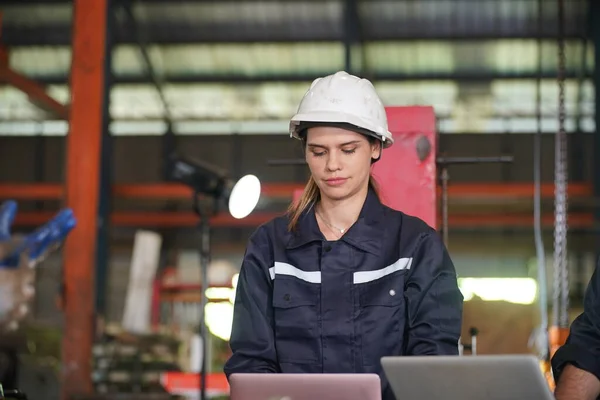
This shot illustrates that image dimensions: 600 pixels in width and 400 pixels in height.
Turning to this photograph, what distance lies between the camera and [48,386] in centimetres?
475

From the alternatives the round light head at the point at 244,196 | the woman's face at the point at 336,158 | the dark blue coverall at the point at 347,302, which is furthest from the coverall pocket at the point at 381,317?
the round light head at the point at 244,196

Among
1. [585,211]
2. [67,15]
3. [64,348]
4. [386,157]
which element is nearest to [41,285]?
[67,15]

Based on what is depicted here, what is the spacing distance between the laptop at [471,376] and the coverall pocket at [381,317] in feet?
2.16

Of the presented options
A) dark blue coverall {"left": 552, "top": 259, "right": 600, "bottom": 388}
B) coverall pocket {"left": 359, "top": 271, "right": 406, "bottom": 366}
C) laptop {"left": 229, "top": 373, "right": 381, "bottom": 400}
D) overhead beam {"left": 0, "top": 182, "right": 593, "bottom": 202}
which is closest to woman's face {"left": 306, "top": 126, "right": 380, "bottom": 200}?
coverall pocket {"left": 359, "top": 271, "right": 406, "bottom": 366}

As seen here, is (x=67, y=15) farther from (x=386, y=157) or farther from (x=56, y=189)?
(x=386, y=157)

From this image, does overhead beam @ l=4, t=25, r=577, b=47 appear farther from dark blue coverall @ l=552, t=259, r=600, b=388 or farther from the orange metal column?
dark blue coverall @ l=552, t=259, r=600, b=388

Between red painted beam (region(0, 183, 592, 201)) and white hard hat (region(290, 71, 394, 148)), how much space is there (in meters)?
7.26

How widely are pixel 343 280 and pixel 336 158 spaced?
29cm

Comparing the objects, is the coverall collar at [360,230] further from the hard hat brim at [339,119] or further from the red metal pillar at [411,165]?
the red metal pillar at [411,165]

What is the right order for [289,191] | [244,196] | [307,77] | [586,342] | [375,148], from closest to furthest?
[586,342], [375,148], [244,196], [289,191], [307,77]

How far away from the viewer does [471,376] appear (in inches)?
58.7

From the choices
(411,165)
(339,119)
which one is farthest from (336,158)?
(411,165)

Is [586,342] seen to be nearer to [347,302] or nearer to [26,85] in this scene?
[347,302]

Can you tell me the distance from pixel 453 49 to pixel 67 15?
4.50 metres
